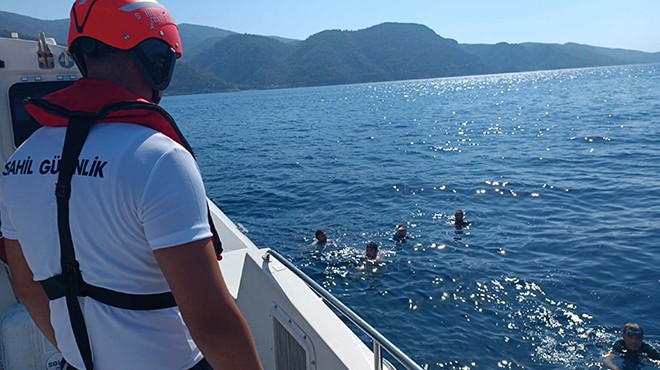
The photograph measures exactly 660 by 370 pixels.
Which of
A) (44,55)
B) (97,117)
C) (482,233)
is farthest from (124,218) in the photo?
(482,233)

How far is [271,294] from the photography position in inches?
151

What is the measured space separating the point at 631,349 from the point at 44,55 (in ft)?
28.6

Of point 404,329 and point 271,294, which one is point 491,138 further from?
point 271,294

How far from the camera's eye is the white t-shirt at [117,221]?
134 centimetres

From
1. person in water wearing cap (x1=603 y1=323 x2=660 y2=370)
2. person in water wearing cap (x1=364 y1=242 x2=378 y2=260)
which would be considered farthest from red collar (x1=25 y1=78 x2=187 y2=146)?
person in water wearing cap (x1=364 y1=242 x2=378 y2=260)

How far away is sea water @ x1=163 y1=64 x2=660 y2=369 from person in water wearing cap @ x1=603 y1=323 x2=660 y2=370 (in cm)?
20

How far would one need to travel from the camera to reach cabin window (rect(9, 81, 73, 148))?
4.39m

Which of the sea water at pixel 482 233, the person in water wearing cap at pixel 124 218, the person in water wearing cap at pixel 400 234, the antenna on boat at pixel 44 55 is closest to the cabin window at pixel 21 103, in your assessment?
the antenna on boat at pixel 44 55

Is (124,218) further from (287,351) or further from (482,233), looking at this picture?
(482,233)

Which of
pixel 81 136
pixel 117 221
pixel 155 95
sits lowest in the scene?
pixel 117 221

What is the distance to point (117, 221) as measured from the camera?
1.39 m

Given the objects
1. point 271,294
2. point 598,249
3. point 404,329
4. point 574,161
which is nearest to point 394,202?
point 598,249

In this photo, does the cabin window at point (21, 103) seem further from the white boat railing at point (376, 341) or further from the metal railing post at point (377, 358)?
the metal railing post at point (377, 358)

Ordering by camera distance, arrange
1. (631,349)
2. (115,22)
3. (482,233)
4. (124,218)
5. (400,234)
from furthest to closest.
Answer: (482,233), (400,234), (631,349), (115,22), (124,218)
